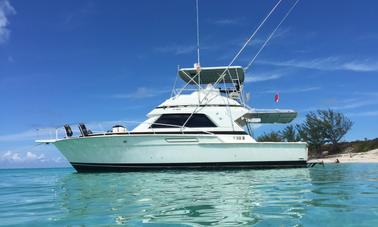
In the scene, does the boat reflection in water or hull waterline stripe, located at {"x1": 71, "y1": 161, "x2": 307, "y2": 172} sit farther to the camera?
hull waterline stripe, located at {"x1": 71, "y1": 161, "x2": 307, "y2": 172}

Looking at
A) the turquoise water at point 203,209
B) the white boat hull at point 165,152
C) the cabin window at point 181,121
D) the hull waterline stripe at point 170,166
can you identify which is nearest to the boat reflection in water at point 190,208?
the turquoise water at point 203,209

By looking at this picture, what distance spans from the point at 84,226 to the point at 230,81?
1797cm

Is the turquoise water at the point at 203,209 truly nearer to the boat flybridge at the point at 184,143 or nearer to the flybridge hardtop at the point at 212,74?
the boat flybridge at the point at 184,143

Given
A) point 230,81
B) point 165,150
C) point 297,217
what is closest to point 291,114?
point 230,81

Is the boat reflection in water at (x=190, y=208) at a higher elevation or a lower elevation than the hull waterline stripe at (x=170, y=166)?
lower

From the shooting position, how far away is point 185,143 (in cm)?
1877

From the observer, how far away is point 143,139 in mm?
18562

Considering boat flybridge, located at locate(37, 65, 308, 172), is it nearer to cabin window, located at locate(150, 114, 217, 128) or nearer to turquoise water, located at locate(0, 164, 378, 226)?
cabin window, located at locate(150, 114, 217, 128)

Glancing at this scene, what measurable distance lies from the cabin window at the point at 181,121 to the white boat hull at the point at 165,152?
947 millimetres

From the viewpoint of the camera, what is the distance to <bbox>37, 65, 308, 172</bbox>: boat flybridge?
18.7m

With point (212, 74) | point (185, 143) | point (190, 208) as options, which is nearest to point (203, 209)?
point (190, 208)

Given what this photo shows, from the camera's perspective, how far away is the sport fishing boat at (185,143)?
1870 centimetres

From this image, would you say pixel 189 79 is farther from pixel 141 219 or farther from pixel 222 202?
pixel 141 219

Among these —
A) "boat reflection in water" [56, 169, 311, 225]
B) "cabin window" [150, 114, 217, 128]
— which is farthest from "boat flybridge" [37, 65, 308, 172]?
"boat reflection in water" [56, 169, 311, 225]
